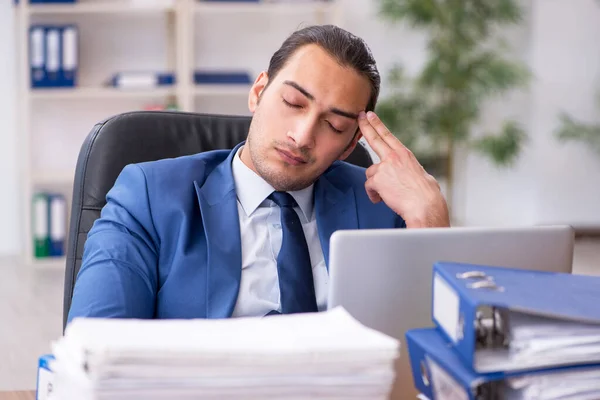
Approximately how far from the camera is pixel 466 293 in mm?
758

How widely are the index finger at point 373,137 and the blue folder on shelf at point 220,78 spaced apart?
336 cm

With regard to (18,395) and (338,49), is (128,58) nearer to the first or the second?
(338,49)

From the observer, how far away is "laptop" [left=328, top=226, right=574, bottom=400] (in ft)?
3.05

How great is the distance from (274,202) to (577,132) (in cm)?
422

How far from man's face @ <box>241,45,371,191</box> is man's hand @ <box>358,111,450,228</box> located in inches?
2.0

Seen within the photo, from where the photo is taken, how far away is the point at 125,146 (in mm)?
1674

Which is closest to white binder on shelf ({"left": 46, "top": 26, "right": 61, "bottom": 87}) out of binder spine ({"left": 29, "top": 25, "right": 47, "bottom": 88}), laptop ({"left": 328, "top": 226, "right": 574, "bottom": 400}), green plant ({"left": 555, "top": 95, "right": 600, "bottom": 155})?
binder spine ({"left": 29, "top": 25, "right": 47, "bottom": 88})

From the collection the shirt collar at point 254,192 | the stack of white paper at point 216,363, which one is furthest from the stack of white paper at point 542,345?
the shirt collar at point 254,192

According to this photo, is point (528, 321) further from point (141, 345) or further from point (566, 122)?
point (566, 122)

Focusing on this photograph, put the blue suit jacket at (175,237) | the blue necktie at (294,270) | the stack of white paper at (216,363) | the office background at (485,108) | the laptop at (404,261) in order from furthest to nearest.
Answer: the office background at (485,108) < the blue necktie at (294,270) < the blue suit jacket at (175,237) < the laptop at (404,261) < the stack of white paper at (216,363)

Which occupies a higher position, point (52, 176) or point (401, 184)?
point (401, 184)

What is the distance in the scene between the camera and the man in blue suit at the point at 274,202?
1.37 meters

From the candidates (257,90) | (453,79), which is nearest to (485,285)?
(257,90)

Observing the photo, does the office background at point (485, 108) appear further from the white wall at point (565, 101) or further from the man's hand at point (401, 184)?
the man's hand at point (401, 184)
